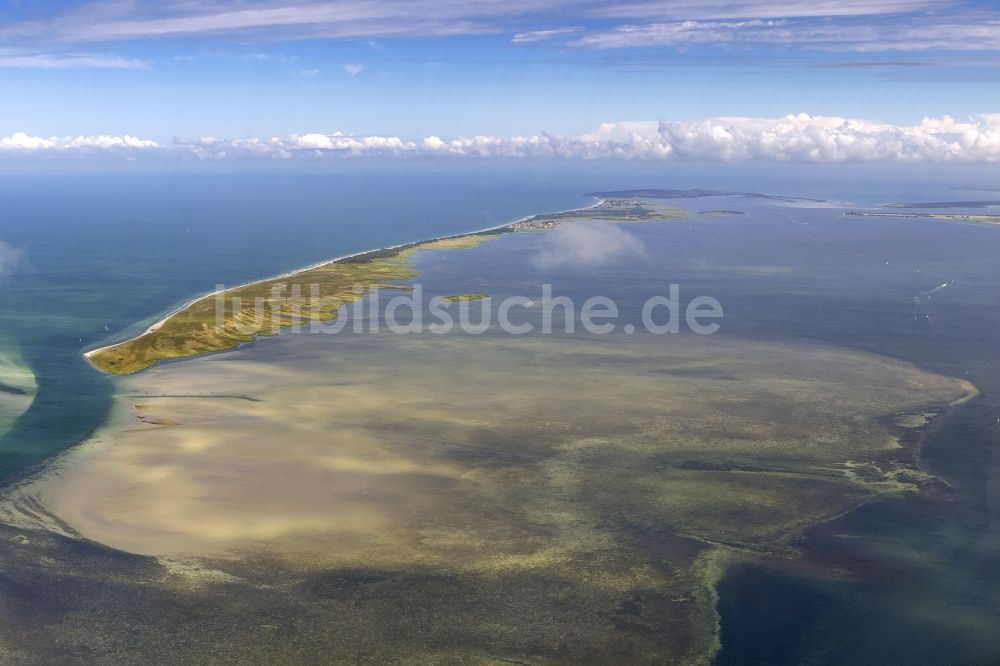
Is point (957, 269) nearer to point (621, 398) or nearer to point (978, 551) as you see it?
point (621, 398)

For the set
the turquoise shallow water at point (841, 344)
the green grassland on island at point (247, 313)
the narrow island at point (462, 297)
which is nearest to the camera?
the turquoise shallow water at point (841, 344)

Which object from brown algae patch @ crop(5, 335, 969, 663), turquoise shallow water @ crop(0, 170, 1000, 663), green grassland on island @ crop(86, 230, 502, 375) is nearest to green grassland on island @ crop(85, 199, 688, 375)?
green grassland on island @ crop(86, 230, 502, 375)

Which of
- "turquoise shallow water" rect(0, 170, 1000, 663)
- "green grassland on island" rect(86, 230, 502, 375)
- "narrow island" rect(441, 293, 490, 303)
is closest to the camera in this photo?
"turquoise shallow water" rect(0, 170, 1000, 663)

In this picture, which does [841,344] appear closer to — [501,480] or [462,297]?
[462,297]

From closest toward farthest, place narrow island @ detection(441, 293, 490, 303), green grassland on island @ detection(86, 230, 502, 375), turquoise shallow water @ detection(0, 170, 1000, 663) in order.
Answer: turquoise shallow water @ detection(0, 170, 1000, 663) → green grassland on island @ detection(86, 230, 502, 375) → narrow island @ detection(441, 293, 490, 303)

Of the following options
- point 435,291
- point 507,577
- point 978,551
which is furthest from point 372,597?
point 435,291

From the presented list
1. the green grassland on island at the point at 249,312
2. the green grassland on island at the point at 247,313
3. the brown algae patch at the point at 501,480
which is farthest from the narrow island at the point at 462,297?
the brown algae patch at the point at 501,480

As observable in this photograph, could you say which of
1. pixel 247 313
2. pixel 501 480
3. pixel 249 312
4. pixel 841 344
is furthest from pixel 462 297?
pixel 501 480

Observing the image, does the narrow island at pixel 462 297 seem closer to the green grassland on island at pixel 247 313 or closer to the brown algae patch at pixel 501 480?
the green grassland on island at pixel 247 313

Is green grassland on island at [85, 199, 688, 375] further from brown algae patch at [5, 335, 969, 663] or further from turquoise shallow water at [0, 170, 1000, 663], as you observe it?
brown algae patch at [5, 335, 969, 663]
